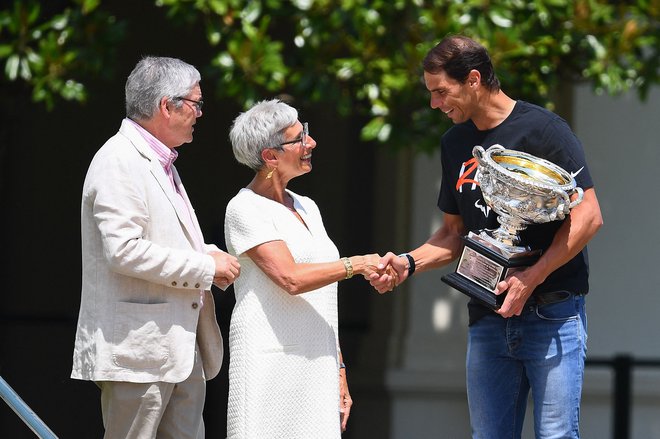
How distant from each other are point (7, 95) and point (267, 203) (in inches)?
133

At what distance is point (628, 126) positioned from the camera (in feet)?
25.2

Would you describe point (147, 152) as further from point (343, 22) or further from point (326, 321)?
point (343, 22)

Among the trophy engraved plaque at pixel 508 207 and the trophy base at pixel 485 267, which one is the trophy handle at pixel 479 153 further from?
the trophy base at pixel 485 267

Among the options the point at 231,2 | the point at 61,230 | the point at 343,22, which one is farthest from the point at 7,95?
the point at 61,230

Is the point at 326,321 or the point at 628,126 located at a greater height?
the point at 628,126

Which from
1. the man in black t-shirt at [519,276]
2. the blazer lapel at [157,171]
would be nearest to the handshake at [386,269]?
the man in black t-shirt at [519,276]

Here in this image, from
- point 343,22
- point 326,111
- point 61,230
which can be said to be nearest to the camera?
point 343,22

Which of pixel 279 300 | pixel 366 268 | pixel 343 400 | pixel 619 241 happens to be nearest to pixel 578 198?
pixel 366 268

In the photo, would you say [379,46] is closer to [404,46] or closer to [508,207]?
[404,46]

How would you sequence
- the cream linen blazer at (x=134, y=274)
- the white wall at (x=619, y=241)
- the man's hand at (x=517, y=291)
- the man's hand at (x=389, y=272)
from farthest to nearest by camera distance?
1. the white wall at (x=619, y=241)
2. the man's hand at (x=389, y=272)
3. the man's hand at (x=517, y=291)
4. the cream linen blazer at (x=134, y=274)

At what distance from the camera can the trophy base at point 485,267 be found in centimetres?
383

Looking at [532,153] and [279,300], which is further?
[279,300]

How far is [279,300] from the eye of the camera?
406 centimetres

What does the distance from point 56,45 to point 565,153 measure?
10.8 feet
